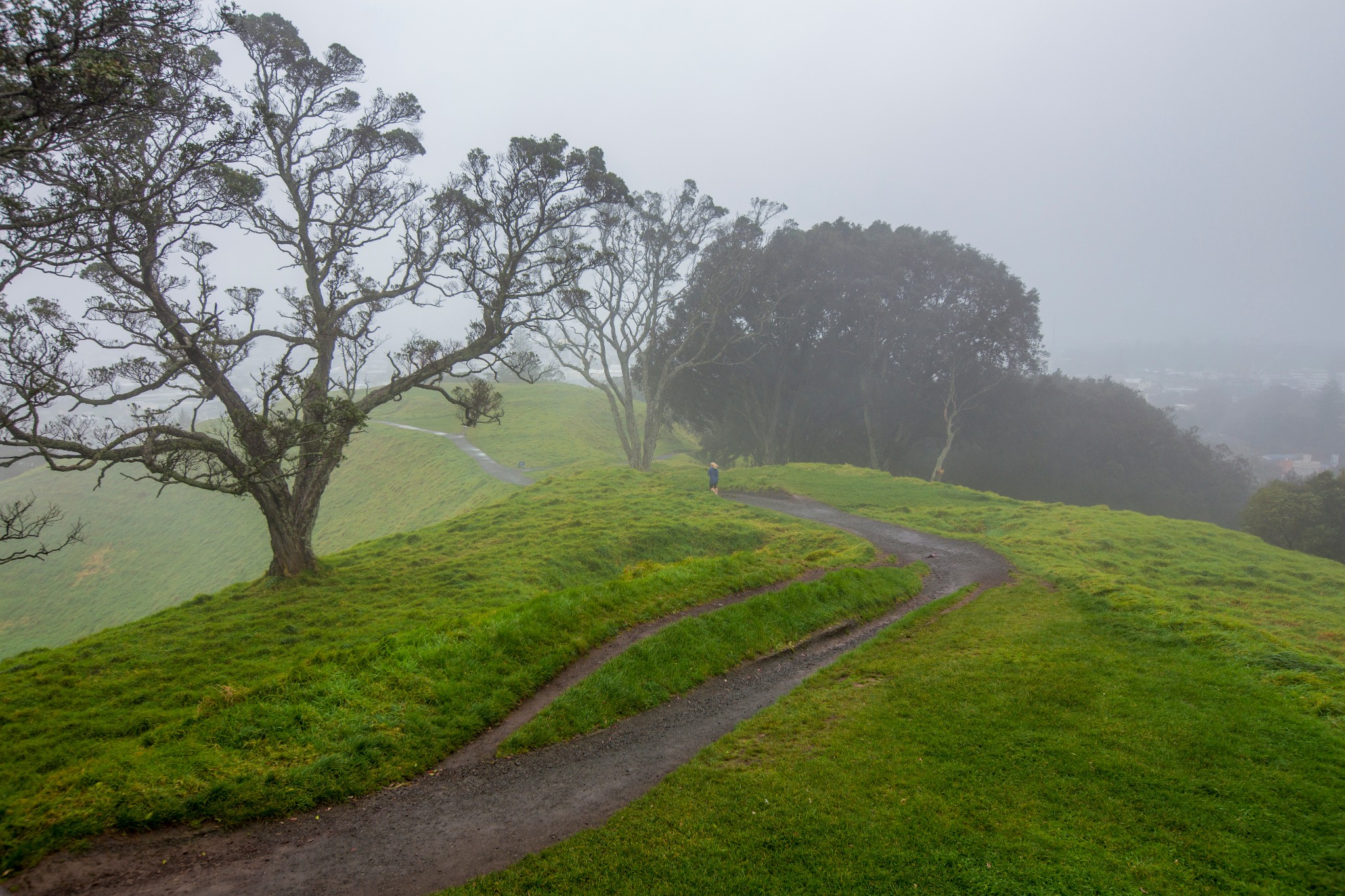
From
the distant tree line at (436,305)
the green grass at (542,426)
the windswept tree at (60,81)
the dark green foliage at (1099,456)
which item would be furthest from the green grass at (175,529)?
the dark green foliage at (1099,456)

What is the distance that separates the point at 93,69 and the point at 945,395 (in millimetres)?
49846

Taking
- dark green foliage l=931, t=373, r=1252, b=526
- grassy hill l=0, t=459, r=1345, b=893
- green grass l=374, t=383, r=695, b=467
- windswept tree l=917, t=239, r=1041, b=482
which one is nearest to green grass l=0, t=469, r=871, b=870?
grassy hill l=0, t=459, r=1345, b=893

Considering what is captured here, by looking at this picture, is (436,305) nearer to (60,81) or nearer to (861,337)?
(60,81)

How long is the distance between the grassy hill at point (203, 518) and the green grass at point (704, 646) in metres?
27.1

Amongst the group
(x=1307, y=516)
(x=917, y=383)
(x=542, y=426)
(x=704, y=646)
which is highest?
(x=542, y=426)

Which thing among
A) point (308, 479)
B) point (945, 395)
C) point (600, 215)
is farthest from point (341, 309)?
point (945, 395)

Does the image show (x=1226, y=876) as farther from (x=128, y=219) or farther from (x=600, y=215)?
(x=600, y=215)

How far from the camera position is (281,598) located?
15828mm

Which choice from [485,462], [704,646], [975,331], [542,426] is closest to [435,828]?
[704,646]

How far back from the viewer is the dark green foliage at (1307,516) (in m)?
30.7

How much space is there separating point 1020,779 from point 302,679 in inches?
411

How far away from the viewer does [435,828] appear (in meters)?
7.02

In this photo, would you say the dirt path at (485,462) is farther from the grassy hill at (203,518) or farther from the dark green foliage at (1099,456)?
the dark green foliage at (1099,456)

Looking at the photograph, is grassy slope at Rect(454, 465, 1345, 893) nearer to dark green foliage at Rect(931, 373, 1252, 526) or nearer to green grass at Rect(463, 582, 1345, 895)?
green grass at Rect(463, 582, 1345, 895)
